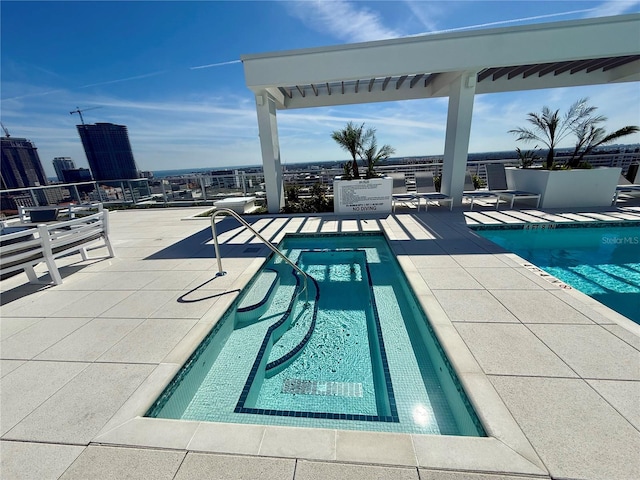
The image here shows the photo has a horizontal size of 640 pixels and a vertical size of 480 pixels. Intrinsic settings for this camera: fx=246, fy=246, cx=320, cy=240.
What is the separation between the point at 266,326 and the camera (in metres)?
2.98

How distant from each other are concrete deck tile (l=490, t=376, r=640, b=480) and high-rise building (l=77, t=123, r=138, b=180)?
42.8 metres

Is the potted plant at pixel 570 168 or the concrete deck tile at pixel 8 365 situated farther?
the potted plant at pixel 570 168

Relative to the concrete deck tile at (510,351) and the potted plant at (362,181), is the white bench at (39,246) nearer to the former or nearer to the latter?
the concrete deck tile at (510,351)

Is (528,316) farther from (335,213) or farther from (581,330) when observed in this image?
(335,213)

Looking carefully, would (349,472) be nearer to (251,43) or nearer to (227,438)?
(227,438)

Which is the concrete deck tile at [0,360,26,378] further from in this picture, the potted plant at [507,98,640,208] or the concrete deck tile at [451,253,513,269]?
the potted plant at [507,98,640,208]

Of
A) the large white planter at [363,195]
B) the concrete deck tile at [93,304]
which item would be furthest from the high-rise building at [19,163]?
the large white planter at [363,195]

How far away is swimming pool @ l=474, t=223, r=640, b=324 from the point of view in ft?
10.6

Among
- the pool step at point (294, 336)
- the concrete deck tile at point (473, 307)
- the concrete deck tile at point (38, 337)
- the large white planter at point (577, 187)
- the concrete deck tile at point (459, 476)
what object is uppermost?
the large white planter at point (577, 187)

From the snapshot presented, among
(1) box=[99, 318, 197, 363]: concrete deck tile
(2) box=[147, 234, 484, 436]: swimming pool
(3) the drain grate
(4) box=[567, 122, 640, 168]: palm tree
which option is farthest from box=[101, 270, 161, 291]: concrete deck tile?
(4) box=[567, 122, 640, 168]: palm tree

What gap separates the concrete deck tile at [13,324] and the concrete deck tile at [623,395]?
5.09 metres

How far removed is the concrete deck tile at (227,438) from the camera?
55.5 inches

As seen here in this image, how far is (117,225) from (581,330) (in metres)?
10.4

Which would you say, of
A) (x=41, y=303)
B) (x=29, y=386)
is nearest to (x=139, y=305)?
(x=29, y=386)
